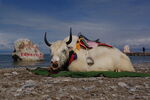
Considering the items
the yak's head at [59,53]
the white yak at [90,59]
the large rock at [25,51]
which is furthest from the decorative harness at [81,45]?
the large rock at [25,51]

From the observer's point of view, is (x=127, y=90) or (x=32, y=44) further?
(x=32, y=44)

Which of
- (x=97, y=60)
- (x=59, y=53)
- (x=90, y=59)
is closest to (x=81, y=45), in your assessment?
(x=90, y=59)

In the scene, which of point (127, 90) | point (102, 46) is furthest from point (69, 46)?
point (127, 90)

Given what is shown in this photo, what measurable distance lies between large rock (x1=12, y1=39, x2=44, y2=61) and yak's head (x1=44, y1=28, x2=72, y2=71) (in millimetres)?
46228

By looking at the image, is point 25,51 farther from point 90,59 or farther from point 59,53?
point 59,53

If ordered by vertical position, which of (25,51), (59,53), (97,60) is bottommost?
(97,60)

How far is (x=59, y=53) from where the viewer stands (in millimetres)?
9531

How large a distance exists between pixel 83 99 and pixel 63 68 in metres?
5.33

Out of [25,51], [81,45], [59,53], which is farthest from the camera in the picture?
[25,51]

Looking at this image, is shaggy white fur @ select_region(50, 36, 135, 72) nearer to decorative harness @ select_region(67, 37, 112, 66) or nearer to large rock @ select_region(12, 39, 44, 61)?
decorative harness @ select_region(67, 37, 112, 66)

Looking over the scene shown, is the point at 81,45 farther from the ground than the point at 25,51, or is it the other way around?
the point at 25,51

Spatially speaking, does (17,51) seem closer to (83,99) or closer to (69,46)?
(69,46)

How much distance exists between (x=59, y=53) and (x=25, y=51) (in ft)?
158

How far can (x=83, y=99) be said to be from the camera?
489 centimetres
